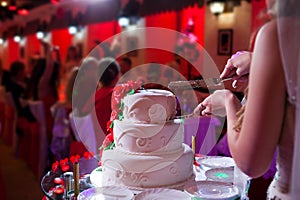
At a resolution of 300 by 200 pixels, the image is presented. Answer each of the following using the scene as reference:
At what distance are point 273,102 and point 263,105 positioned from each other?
31 millimetres

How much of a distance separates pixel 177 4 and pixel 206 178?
4677 millimetres

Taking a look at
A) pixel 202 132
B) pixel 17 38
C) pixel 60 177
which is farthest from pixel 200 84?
pixel 17 38

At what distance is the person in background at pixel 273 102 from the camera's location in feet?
3.77

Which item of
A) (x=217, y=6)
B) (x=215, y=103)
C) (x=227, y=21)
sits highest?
(x=217, y=6)

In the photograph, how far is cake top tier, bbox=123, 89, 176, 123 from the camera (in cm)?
185

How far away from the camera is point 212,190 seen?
5.66ft

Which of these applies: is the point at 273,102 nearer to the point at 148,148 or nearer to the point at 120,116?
the point at 148,148

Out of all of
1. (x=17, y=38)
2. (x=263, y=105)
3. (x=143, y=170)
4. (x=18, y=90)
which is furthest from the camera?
(x=17, y=38)

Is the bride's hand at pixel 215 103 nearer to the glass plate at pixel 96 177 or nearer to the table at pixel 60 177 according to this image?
the glass plate at pixel 96 177

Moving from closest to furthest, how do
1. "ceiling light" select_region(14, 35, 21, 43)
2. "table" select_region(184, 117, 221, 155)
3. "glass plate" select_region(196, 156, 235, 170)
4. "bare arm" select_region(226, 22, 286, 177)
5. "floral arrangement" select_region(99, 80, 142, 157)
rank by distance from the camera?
1. "bare arm" select_region(226, 22, 286, 177)
2. "floral arrangement" select_region(99, 80, 142, 157)
3. "glass plate" select_region(196, 156, 235, 170)
4. "table" select_region(184, 117, 221, 155)
5. "ceiling light" select_region(14, 35, 21, 43)

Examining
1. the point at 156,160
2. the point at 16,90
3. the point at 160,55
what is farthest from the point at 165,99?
the point at 160,55

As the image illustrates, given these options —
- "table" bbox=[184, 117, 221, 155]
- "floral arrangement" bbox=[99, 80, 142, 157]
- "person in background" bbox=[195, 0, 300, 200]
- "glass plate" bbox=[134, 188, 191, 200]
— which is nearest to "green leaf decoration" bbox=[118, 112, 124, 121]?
"floral arrangement" bbox=[99, 80, 142, 157]

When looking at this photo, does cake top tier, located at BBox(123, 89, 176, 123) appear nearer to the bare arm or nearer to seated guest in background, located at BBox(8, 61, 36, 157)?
the bare arm

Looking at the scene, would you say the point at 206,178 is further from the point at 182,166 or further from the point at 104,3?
the point at 104,3
